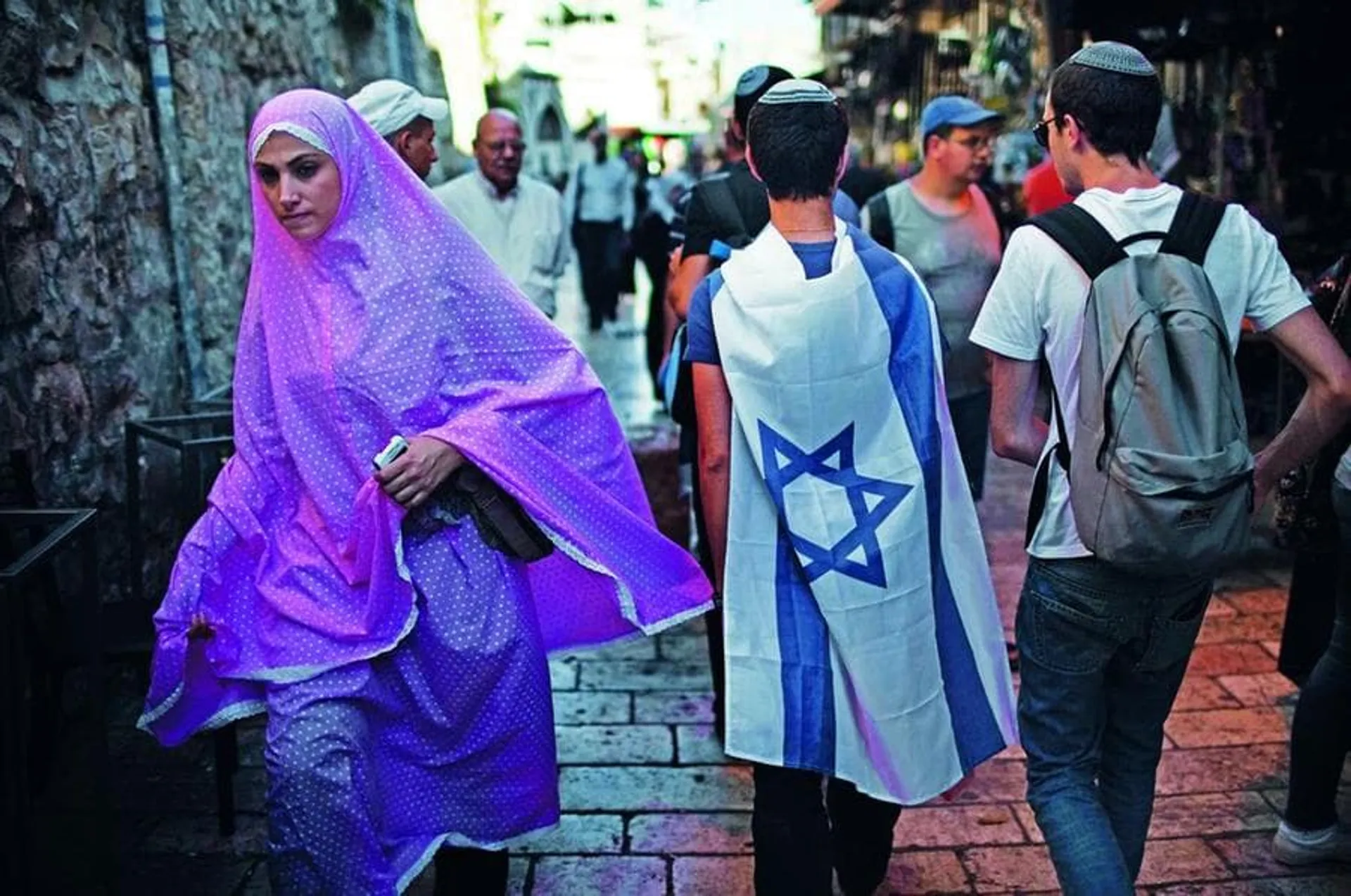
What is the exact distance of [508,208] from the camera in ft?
19.4

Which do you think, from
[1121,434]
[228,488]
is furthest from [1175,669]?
[228,488]

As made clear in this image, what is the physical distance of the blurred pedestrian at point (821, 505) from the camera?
8.45ft

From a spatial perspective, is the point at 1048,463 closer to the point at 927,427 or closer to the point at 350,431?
the point at 927,427

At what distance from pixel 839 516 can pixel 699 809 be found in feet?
4.51

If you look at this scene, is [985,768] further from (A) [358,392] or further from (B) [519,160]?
(B) [519,160]

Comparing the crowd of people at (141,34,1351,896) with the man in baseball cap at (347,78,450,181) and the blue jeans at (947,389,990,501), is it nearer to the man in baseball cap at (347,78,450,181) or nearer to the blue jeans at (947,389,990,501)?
the blue jeans at (947,389,990,501)

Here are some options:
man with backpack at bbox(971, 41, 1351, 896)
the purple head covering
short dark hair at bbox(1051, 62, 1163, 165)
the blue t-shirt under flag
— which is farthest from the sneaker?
the blue t-shirt under flag

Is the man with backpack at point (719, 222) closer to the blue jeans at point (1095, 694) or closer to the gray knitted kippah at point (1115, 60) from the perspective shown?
the blue jeans at point (1095, 694)

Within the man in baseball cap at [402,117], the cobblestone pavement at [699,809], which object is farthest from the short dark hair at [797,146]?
the man in baseball cap at [402,117]

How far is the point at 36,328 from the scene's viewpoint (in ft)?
12.8

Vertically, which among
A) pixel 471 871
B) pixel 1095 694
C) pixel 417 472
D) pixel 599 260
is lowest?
pixel 599 260

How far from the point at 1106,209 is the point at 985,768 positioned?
6.61ft

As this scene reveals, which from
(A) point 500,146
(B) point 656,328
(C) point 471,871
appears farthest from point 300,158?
(B) point 656,328

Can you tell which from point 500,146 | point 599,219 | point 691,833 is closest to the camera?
point 691,833
